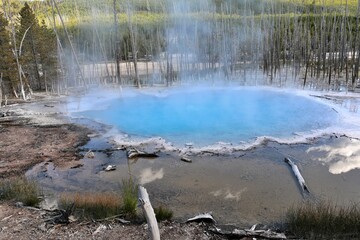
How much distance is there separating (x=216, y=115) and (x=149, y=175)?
→ 6.79 m

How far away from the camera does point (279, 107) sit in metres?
15.8

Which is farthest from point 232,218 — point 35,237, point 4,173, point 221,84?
point 221,84

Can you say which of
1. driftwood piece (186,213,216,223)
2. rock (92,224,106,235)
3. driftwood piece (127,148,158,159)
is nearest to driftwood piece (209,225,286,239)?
driftwood piece (186,213,216,223)

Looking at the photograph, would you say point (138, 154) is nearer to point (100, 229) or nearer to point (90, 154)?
point (90, 154)

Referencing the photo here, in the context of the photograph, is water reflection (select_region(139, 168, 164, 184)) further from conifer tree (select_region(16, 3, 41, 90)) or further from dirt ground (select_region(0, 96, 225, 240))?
conifer tree (select_region(16, 3, 41, 90))

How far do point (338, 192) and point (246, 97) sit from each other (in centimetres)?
1066

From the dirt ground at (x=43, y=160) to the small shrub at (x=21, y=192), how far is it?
0.83ft

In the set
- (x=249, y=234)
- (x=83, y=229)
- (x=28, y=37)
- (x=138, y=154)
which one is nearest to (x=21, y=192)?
(x=83, y=229)

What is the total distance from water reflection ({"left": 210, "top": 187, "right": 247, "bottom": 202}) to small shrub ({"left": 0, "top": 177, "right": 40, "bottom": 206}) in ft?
13.7

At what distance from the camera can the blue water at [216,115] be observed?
12.7 meters

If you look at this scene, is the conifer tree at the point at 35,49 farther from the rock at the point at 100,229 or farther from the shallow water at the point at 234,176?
the rock at the point at 100,229

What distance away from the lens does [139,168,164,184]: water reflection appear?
894 centimetres

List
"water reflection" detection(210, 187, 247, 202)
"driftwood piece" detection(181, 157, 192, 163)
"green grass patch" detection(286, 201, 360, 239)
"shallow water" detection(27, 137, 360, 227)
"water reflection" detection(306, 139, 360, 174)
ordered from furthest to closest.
Answer: "driftwood piece" detection(181, 157, 192, 163)
"water reflection" detection(306, 139, 360, 174)
"water reflection" detection(210, 187, 247, 202)
"shallow water" detection(27, 137, 360, 227)
"green grass patch" detection(286, 201, 360, 239)

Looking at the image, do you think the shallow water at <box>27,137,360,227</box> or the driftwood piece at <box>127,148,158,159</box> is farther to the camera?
the driftwood piece at <box>127,148,158,159</box>
